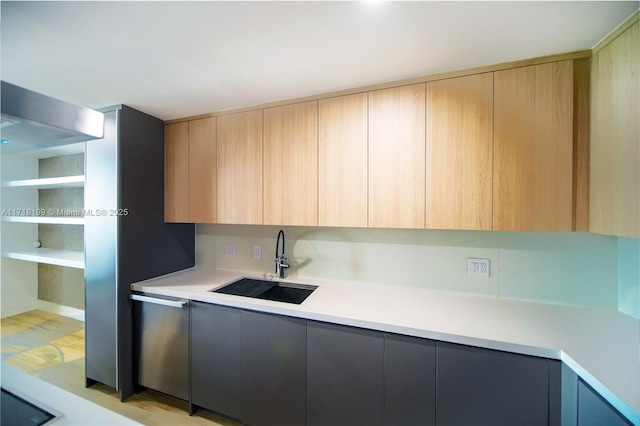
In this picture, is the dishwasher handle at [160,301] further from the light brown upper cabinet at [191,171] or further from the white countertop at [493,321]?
the light brown upper cabinet at [191,171]

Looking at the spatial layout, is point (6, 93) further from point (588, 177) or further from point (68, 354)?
point (68, 354)

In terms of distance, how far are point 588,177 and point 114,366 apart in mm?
3196

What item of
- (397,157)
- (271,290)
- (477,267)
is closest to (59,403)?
(271,290)

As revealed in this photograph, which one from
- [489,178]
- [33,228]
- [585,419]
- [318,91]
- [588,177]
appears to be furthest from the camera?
[33,228]

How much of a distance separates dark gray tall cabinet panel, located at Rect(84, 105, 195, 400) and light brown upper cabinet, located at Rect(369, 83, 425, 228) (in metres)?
1.76

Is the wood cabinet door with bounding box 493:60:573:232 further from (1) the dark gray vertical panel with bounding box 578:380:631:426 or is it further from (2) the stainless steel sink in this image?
(2) the stainless steel sink

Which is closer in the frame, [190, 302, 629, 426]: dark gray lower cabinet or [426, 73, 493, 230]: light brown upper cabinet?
[190, 302, 629, 426]: dark gray lower cabinet

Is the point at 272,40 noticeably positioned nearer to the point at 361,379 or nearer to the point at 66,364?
the point at 361,379

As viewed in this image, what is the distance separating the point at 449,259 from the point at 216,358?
5.58 feet

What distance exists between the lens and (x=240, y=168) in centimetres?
187

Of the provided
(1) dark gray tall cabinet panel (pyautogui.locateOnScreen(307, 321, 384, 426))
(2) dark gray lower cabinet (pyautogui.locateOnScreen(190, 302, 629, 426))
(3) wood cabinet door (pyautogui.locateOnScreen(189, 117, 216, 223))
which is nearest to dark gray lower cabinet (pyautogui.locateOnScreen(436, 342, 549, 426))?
(2) dark gray lower cabinet (pyautogui.locateOnScreen(190, 302, 629, 426))

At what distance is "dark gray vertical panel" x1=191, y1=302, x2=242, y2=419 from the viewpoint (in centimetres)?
154

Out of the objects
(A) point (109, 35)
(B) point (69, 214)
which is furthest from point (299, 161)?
(B) point (69, 214)

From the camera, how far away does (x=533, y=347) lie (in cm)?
102
